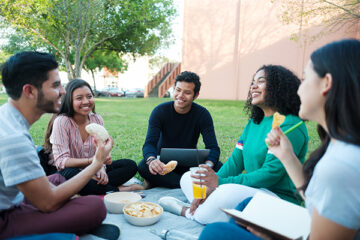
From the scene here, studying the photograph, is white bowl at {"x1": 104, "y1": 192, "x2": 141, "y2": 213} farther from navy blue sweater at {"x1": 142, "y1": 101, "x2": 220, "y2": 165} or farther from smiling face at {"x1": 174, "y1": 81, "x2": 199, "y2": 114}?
smiling face at {"x1": 174, "y1": 81, "x2": 199, "y2": 114}

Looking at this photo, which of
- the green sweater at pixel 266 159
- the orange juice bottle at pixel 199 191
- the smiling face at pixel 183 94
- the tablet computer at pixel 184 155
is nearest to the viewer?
the green sweater at pixel 266 159

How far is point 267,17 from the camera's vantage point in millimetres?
18016

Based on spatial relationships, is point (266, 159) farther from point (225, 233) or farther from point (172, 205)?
point (172, 205)

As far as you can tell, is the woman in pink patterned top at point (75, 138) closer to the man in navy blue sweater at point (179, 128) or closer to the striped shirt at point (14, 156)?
the man in navy blue sweater at point (179, 128)

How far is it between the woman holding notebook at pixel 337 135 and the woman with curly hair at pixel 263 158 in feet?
3.46

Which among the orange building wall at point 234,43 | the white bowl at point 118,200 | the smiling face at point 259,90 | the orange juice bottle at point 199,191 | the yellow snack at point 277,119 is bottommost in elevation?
the white bowl at point 118,200

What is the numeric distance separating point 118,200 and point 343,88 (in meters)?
2.58

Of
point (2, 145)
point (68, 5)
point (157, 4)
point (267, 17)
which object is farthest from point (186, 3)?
point (2, 145)

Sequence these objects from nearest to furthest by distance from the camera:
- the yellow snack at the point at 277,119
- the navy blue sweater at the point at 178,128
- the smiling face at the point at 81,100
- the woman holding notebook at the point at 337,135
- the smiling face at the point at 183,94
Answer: the woman holding notebook at the point at 337,135, the yellow snack at the point at 277,119, the smiling face at the point at 81,100, the smiling face at the point at 183,94, the navy blue sweater at the point at 178,128

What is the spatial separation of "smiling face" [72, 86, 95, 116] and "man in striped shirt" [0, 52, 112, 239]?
1.18 m

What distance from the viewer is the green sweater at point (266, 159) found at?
2.44 meters

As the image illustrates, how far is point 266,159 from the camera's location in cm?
251

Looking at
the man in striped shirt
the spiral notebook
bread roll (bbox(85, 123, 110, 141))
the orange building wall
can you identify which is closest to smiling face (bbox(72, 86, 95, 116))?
bread roll (bbox(85, 123, 110, 141))

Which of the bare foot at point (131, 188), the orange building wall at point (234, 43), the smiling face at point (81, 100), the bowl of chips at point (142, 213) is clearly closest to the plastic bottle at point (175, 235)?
the bowl of chips at point (142, 213)
